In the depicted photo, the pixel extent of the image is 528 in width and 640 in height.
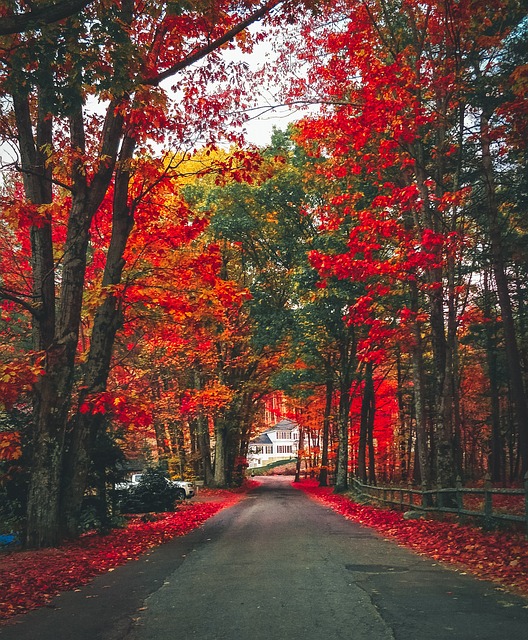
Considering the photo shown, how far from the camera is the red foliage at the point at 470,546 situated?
7.69 metres

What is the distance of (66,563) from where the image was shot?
373 inches

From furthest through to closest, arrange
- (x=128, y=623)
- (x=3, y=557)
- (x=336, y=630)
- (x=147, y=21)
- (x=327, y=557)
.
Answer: (x=147, y=21)
(x=3, y=557)
(x=327, y=557)
(x=128, y=623)
(x=336, y=630)

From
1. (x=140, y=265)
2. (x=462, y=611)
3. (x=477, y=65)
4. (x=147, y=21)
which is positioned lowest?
(x=462, y=611)

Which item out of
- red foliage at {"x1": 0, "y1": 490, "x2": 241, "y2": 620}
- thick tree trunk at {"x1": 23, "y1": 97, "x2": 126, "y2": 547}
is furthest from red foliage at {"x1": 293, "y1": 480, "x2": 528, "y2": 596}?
thick tree trunk at {"x1": 23, "y1": 97, "x2": 126, "y2": 547}

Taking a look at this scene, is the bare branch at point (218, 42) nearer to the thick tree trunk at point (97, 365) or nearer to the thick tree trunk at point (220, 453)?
the thick tree trunk at point (97, 365)

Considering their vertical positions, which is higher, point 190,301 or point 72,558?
point 190,301

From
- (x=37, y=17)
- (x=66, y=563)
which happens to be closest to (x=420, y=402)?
(x=66, y=563)

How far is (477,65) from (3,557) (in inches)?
723

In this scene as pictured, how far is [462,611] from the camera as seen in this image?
19.0ft

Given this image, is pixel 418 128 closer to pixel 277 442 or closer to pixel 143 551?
pixel 143 551

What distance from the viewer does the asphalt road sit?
5.23 m

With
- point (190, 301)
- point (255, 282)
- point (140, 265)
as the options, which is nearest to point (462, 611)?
point (190, 301)

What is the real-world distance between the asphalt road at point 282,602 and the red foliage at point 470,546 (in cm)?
42

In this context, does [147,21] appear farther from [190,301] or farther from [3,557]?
[3,557]
